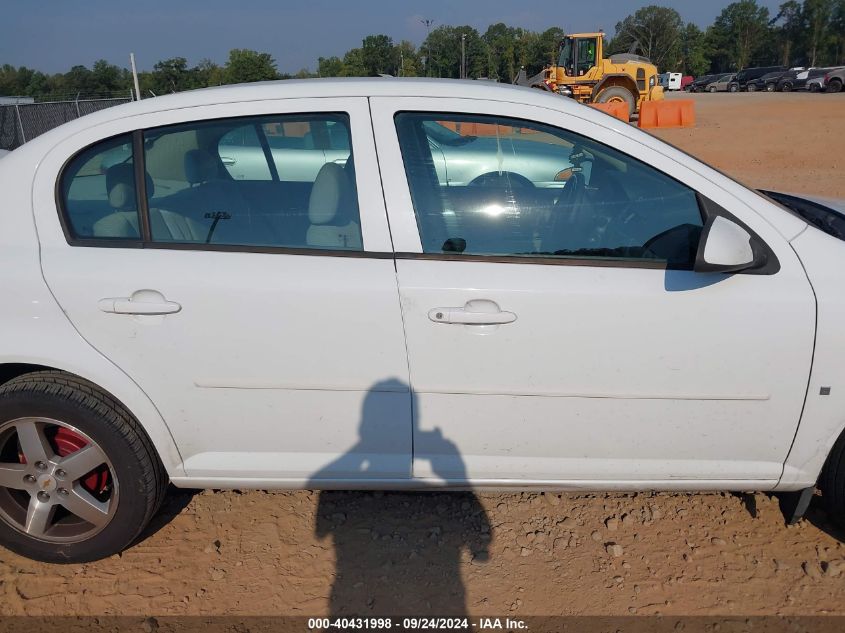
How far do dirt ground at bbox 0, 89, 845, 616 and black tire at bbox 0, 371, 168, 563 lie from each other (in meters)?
0.12

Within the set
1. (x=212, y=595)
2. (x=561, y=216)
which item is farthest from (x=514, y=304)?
(x=212, y=595)

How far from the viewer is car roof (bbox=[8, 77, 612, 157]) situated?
2381 mm

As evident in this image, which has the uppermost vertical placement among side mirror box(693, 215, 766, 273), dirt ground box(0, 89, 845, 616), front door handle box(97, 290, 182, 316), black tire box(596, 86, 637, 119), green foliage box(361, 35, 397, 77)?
green foliage box(361, 35, 397, 77)

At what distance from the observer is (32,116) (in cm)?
1691

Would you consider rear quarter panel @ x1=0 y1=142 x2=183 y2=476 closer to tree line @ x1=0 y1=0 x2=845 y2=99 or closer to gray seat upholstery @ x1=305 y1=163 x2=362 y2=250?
gray seat upholstery @ x1=305 y1=163 x2=362 y2=250

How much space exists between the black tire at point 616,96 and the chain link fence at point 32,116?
14.6 metres

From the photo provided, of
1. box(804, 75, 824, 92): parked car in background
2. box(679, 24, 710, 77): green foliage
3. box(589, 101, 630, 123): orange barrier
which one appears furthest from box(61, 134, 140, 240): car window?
box(679, 24, 710, 77): green foliage

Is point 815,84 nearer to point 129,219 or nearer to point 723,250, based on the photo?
point 723,250

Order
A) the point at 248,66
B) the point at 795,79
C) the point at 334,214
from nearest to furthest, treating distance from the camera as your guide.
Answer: the point at 334,214 → the point at 248,66 → the point at 795,79

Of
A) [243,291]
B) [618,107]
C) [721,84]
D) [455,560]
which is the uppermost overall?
[721,84]

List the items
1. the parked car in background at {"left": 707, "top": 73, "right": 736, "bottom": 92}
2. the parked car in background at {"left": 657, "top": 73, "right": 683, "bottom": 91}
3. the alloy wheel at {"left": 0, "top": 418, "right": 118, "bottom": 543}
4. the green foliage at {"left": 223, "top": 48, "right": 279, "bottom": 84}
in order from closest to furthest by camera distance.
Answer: the alloy wheel at {"left": 0, "top": 418, "right": 118, "bottom": 543} < the green foliage at {"left": 223, "top": 48, "right": 279, "bottom": 84} < the parked car in background at {"left": 707, "top": 73, "right": 736, "bottom": 92} < the parked car in background at {"left": 657, "top": 73, "right": 683, "bottom": 91}

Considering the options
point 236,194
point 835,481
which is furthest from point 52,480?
point 835,481

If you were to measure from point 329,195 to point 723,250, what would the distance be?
1376mm

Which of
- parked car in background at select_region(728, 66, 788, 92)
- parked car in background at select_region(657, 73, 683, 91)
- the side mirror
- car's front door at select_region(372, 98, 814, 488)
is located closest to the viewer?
the side mirror
